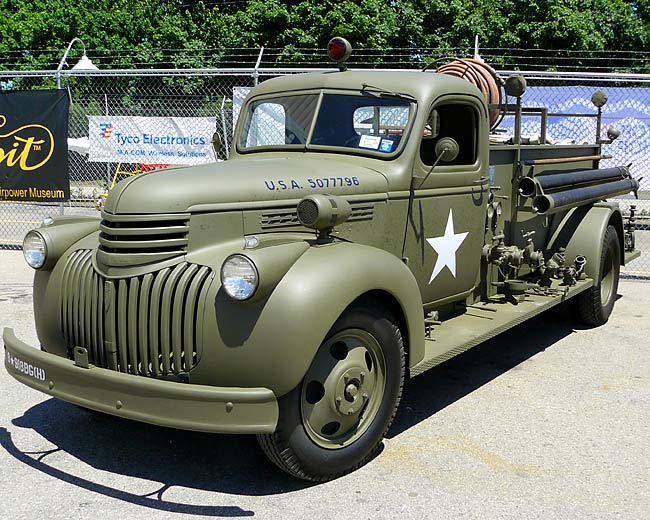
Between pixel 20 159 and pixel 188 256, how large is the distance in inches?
285

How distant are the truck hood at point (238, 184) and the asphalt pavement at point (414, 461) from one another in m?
1.30

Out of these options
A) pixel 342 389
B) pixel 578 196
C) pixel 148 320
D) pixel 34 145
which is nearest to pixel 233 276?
pixel 148 320

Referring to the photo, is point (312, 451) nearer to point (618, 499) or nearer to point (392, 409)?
point (392, 409)

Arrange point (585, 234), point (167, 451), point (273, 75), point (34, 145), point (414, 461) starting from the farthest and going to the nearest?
point (273, 75)
point (34, 145)
point (585, 234)
point (167, 451)
point (414, 461)

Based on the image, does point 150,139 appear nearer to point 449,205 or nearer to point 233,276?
point 449,205

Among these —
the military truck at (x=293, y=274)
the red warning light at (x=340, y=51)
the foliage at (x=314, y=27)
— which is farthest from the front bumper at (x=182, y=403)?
the foliage at (x=314, y=27)

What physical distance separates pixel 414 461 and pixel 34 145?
765cm

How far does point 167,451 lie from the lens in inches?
158

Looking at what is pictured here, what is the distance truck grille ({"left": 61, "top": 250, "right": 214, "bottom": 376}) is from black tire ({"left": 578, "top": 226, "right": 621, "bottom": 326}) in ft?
13.6

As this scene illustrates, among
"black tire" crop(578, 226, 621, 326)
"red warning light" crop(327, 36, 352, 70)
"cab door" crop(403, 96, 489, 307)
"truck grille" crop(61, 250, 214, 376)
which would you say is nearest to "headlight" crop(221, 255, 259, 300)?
"truck grille" crop(61, 250, 214, 376)

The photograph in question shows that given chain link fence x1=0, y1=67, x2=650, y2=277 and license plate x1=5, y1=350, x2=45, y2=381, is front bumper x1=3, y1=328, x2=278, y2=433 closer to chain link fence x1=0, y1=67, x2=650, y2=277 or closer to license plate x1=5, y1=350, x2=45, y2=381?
license plate x1=5, y1=350, x2=45, y2=381

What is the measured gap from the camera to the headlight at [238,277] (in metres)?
3.27

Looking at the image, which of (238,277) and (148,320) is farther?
(148,320)

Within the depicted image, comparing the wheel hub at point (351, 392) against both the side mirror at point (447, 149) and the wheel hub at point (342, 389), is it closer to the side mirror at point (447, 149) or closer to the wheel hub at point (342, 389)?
the wheel hub at point (342, 389)
